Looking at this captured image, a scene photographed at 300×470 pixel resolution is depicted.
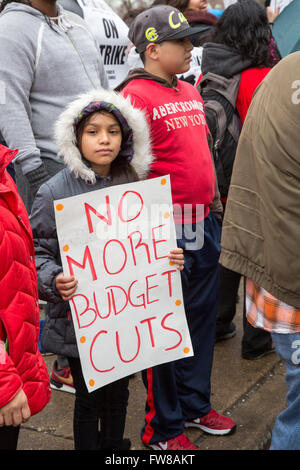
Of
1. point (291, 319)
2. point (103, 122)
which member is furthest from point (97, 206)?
point (291, 319)

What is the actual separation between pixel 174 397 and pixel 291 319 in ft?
3.21

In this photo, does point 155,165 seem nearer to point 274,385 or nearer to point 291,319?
point 291,319

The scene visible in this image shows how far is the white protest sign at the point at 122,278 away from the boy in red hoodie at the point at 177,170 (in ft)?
1.07

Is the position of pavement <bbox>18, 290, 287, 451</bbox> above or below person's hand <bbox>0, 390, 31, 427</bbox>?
below

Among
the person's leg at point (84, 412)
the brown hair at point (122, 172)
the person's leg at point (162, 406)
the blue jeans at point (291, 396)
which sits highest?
the brown hair at point (122, 172)

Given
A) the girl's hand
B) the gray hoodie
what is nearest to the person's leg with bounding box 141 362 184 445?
the girl's hand

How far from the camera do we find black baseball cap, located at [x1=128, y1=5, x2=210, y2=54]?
119 inches

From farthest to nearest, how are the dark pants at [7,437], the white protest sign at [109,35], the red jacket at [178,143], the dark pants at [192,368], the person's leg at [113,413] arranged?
the white protest sign at [109,35] → the dark pants at [192,368] → the red jacket at [178,143] → the person's leg at [113,413] → the dark pants at [7,437]

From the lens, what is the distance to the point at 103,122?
98.7 inches

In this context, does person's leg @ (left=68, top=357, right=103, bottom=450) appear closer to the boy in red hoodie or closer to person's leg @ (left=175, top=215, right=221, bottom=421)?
the boy in red hoodie

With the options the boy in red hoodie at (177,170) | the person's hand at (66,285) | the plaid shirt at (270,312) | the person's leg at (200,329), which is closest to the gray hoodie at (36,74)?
the boy in red hoodie at (177,170)

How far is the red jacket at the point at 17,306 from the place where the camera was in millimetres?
1860

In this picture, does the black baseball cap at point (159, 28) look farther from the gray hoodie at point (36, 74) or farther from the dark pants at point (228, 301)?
the dark pants at point (228, 301)

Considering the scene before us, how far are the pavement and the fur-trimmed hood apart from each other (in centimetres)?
144
